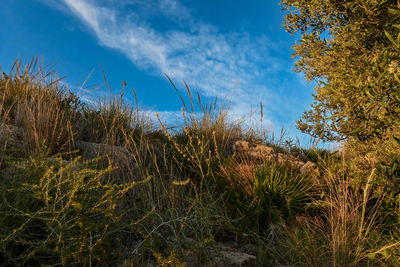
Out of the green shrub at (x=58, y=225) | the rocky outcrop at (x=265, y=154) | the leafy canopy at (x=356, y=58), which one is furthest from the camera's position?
the rocky outcrop at (x=265, y=154)

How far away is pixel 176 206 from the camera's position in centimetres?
339

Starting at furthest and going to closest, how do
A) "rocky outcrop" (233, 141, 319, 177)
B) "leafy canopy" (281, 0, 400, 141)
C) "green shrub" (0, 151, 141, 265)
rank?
1. "rocky outcrop" (233, 141, 319, 177)
2. "leafy canopy" (281, 0, 400, 141)
3. "green shrub" (0, 151, 141, 265)

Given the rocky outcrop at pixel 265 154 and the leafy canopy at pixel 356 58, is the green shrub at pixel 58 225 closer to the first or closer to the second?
the leafy canopy at pixel 356 58

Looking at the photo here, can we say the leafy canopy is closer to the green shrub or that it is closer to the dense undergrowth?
the dense undergrowth

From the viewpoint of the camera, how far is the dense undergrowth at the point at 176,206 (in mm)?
2062

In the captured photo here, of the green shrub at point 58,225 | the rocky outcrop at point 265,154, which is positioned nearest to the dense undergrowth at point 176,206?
the green shrub at point 58,225

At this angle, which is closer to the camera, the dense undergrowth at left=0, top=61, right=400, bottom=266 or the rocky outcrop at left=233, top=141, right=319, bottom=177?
the dense undergrowth at left=0, top=61, right=400, bottom=266

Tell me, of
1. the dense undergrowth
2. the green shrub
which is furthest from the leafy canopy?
the green shrub

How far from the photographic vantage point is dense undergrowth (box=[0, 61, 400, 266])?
206cm

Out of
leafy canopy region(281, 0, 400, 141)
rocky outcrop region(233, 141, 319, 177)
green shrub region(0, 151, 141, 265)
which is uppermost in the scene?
leafy canopy region(281, 0, 400, 141)

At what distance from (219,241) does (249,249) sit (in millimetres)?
341

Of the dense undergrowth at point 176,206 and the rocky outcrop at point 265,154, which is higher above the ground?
the rocky outcrop at point 265,154

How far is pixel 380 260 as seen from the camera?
2.59 m

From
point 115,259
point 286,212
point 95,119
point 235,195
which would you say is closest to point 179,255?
point 115,259
